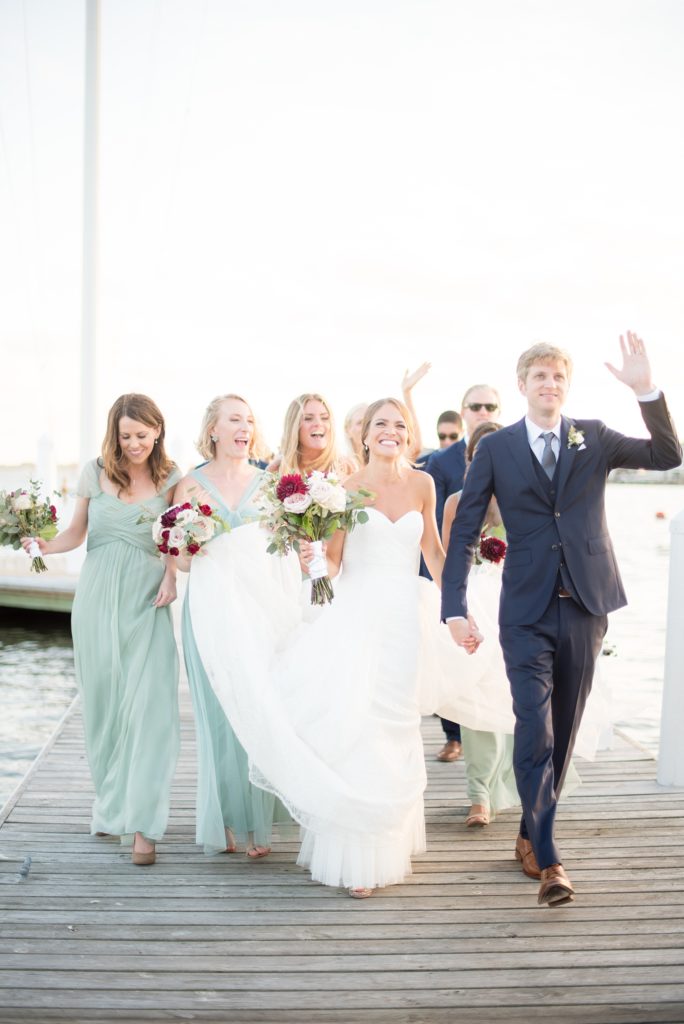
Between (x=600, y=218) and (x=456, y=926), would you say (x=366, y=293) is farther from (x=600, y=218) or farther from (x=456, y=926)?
(x=456, y=926)

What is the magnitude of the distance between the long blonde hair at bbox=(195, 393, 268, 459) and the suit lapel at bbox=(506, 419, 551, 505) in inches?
52.0

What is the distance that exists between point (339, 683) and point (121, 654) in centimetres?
118

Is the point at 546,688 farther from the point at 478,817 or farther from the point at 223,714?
the point at 223,714

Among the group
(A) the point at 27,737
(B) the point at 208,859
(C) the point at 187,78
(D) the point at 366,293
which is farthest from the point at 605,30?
(D) the point at 366,293

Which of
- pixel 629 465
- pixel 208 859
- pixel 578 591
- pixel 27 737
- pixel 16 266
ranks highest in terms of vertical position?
pixel 16 266

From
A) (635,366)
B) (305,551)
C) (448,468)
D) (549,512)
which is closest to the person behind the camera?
(635,366)

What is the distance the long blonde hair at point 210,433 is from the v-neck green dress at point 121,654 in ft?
0.83

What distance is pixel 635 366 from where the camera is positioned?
4.21 metres

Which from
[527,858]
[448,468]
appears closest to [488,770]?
[527,858]

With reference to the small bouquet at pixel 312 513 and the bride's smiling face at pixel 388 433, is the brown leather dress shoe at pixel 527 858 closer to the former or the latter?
the small bouquet at pixel 312 513

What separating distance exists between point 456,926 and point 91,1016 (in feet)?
4.61

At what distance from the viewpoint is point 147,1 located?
19.6m

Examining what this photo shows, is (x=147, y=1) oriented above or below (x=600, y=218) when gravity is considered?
above

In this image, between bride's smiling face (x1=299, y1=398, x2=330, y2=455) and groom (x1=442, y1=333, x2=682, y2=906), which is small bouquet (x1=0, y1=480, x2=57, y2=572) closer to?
bride's smiling face (x1=299, y1=398, x2=330, y2=455)
